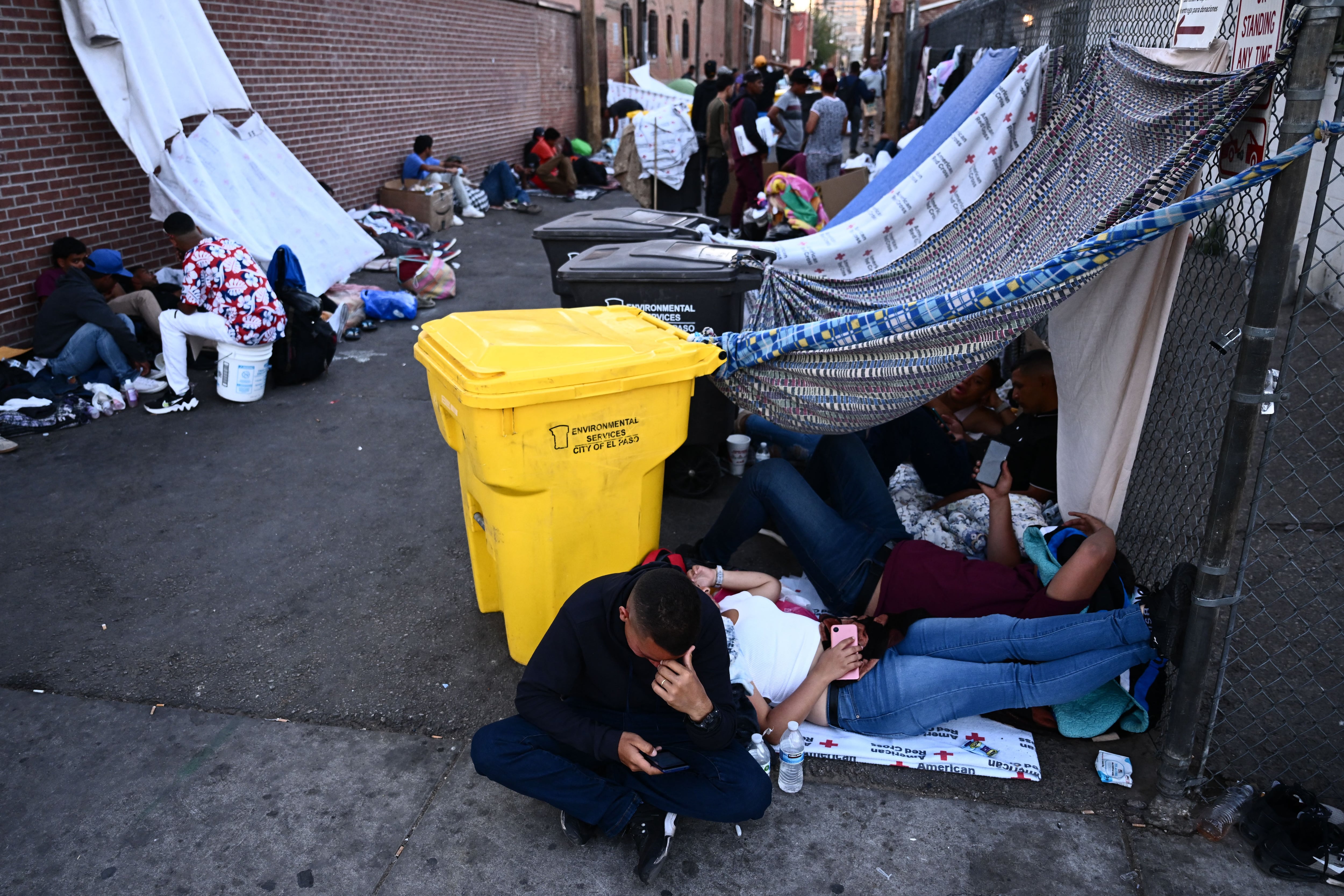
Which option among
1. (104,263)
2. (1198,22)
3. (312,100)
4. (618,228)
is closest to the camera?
(1198,22)

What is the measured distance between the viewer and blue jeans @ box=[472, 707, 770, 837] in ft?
8.36

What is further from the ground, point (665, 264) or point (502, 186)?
point (665, 264)

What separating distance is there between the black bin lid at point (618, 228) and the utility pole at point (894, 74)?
9366mm

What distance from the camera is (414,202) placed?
11.4m

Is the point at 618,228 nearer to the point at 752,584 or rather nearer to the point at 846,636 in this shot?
the point at 752,584

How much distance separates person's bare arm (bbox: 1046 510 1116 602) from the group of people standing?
7518 mm

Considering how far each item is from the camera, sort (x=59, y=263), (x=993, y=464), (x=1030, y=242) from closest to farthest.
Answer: (x=1030, y=242) → (x=993, y=464) → (x=59, y=263)

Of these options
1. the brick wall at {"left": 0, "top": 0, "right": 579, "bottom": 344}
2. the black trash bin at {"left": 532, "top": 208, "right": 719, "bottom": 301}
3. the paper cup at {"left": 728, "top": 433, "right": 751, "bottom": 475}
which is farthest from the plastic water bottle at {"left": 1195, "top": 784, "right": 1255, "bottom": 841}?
the brick wall at {"left": 0, "top": 0, "right": 579, "bottom": 344}

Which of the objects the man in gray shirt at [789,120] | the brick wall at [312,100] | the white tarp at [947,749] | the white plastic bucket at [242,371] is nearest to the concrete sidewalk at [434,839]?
the white tarp at [947,749]

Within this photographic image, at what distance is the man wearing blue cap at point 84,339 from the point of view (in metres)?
5.97

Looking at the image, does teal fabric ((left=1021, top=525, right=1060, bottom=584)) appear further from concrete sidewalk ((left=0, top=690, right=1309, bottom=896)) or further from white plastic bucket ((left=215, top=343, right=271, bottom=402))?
white plastic bucket ((left=215, top=343, right=271, bottom=402))

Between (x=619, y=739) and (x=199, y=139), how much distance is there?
23.7 ft

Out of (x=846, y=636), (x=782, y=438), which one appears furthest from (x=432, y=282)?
(x=846, y=636)

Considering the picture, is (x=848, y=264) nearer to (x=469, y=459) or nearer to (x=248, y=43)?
(x=469, y=459)
